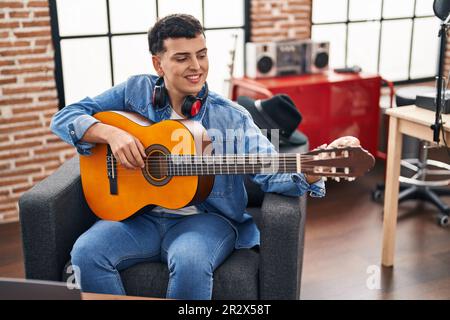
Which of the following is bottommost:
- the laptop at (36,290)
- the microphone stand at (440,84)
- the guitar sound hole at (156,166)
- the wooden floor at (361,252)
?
the wooden floor at (361,252)

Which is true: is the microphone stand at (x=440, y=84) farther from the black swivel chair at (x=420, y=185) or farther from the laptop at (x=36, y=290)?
the laptop at (x=36, y=290)

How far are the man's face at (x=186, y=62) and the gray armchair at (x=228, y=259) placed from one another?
503 mm

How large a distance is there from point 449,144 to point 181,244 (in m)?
1.29

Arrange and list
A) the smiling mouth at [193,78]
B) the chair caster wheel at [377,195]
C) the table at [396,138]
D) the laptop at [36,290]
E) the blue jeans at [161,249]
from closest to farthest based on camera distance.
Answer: the laptop at [36,290] < the blue jeans at [161,249] < the smiling mouth at [193,78] < the table at [396,138] < the chair caster wheel at [377,195]

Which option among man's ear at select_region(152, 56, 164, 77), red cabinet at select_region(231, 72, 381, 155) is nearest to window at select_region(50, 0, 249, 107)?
red cabinet at select_region(231, 72, 381, 155)

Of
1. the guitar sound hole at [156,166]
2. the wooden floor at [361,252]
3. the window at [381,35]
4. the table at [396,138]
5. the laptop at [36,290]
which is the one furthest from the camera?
the window at [381,35]

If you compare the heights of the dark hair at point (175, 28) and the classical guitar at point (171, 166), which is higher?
the dark hair at point (175, 28)

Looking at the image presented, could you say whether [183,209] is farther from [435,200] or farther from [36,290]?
[435,200]

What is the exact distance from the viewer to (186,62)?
2012 mm

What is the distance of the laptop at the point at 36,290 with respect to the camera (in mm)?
1154

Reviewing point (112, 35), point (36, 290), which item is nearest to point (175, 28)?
point (36, 290)

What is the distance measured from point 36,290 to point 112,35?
2.90m

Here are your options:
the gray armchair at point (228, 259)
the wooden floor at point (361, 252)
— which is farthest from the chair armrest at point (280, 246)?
the wooden floor at point (361, 252)
